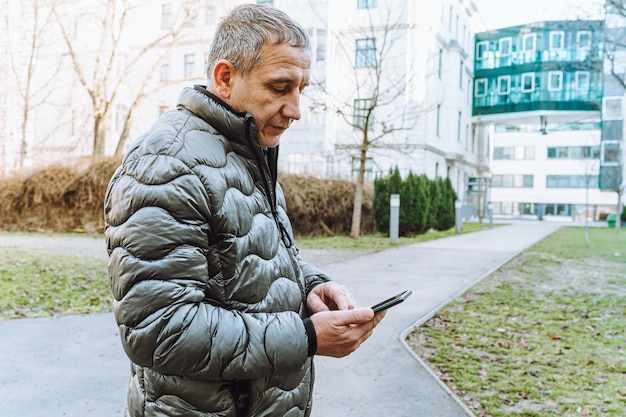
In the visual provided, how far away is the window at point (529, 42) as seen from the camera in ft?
133

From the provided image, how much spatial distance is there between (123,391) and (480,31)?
1763 inches

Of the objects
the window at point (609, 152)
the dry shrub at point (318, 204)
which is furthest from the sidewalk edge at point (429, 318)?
the window at point (609, 152)

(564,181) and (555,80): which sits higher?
(555,80)

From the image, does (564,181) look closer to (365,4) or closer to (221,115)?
(365,4)

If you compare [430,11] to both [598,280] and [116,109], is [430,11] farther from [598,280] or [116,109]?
[598,280]

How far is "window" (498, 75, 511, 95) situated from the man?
44.0 metres

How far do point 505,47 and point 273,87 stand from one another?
4517cm

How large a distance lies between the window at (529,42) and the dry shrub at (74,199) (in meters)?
27.8

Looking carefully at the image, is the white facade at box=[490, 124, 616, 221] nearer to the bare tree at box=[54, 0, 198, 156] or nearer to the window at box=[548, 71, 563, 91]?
the window at box=[548, 71, 563, 91]

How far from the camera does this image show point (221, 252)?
4.91 ft

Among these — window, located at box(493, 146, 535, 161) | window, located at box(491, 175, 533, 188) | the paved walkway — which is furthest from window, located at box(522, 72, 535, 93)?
the paved walkway

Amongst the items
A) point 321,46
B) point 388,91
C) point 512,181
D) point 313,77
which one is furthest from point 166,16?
point 512,181

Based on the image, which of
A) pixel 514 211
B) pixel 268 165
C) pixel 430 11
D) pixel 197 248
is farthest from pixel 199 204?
pixel 514 211

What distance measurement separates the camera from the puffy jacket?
1.37 metres
